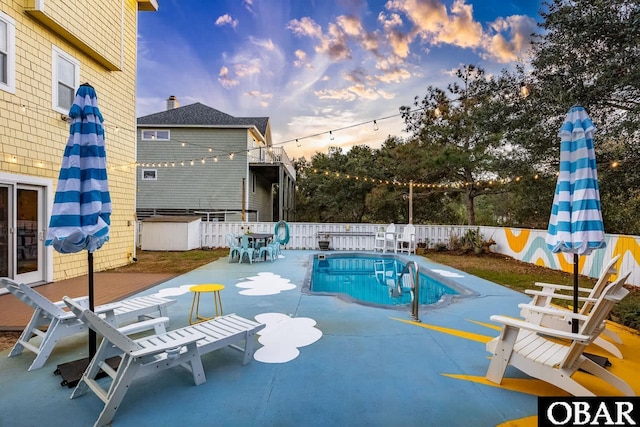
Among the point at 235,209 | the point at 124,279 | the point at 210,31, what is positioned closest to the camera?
the point at 124,279

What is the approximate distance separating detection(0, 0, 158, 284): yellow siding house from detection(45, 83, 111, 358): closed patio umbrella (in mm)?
4394

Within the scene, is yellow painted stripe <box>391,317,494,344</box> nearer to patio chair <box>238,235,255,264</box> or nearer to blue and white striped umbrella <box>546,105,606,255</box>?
blue and white striped umbrella <box>546,105,606,255</box>

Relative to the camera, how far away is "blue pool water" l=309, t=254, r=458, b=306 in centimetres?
664

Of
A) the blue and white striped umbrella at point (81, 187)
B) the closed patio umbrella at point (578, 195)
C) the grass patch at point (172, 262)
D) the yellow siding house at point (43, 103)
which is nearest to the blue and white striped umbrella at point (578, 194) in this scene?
the closed patio umbrella at point (578, 195)

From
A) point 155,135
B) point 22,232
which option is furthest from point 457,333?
point 155,135

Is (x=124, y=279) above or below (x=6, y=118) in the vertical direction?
below

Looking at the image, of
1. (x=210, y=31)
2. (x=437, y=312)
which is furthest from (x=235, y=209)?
(x=437, y=312)

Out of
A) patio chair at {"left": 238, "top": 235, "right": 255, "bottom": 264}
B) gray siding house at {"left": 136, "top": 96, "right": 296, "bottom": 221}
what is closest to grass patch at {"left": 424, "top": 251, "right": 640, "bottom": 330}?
patio chair at {"left": 238, "top": 235, "right": 255, "bottom": 264}

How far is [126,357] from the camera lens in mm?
2301

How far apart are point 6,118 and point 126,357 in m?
5.72

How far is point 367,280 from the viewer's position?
330 inches

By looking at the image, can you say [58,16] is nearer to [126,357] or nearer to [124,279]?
[124,279]

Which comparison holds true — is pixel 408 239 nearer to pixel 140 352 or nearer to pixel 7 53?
pixel 140 352

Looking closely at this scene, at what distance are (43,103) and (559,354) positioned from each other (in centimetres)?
869
